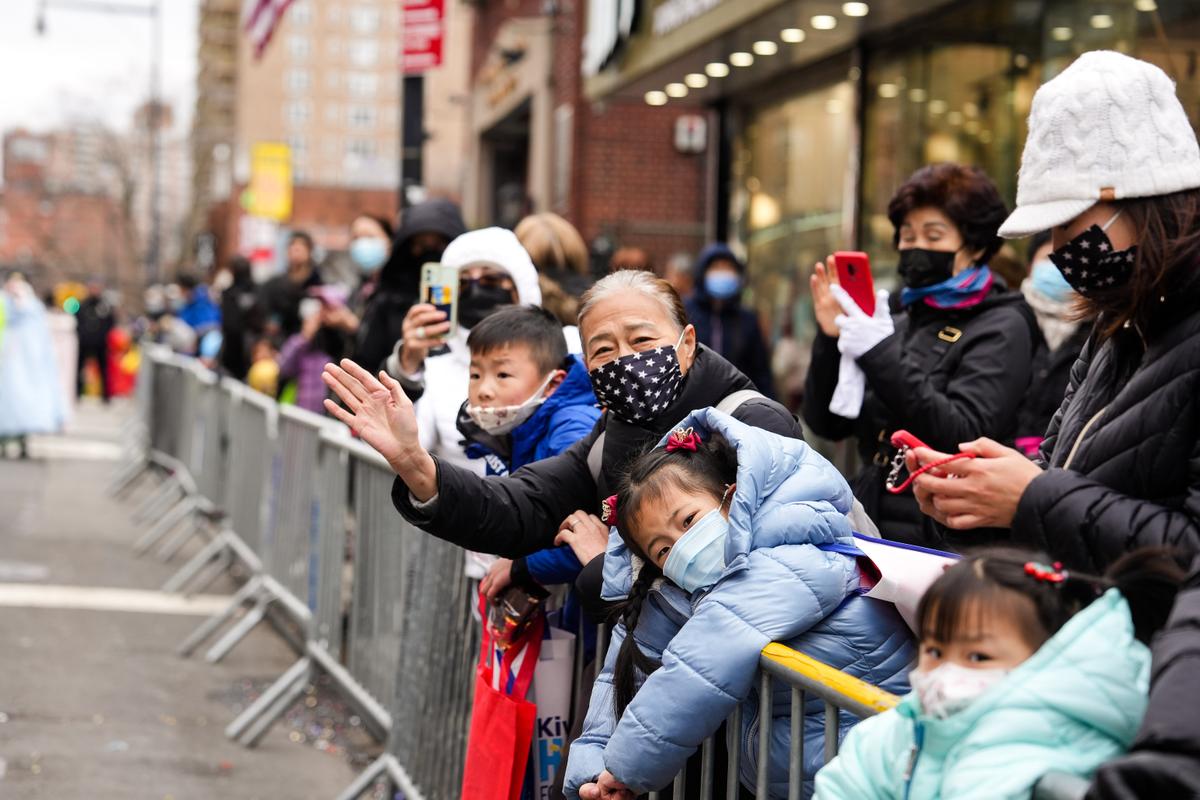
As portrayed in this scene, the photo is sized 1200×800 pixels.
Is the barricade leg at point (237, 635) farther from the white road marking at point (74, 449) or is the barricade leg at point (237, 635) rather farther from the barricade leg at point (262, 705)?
the white road marking at point (74, 449)

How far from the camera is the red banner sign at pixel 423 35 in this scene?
A: 9.03 meters

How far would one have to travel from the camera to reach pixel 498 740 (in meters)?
3.99

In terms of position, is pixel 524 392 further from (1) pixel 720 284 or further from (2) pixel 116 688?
(1) pixel 720 284

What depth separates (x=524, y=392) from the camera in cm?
436

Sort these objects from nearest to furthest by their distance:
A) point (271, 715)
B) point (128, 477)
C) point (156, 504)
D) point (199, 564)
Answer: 1. point (271, 715)
2. point (199, 564)
3. point (156, 504)
4. point (128, 477)

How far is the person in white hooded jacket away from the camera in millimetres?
5273

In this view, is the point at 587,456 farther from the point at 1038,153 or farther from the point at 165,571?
the point at 165,571

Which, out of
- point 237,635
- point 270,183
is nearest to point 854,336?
point 237,635

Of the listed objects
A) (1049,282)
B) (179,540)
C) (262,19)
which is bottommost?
(179,540)

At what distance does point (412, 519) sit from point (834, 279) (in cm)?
149

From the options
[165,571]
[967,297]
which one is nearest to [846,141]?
[165,571]

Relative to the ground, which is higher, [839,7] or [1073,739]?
[839,7]

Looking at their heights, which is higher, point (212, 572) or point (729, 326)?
point (729, 326)

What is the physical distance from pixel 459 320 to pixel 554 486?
66.8 inches
